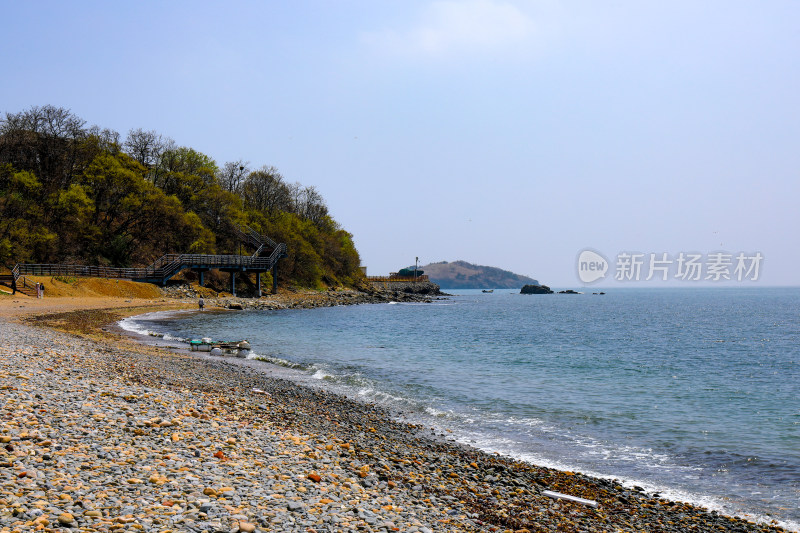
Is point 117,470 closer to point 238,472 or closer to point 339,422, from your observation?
point 238,472

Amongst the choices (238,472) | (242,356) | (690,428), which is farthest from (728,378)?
(238,472)

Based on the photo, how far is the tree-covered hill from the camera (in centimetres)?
5591

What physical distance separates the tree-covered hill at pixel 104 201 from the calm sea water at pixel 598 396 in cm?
2662

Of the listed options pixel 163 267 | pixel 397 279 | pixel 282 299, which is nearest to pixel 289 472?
pixel 163 267

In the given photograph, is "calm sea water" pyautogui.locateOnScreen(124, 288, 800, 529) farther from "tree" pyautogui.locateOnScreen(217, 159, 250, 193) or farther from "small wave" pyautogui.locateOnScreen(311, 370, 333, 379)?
"tree" pyautogui.locateOnScreen(217, 159, 250, 193)

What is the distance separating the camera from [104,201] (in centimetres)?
6297

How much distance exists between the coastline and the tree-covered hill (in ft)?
161

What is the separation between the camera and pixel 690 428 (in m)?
14.5

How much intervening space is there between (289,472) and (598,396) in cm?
1363

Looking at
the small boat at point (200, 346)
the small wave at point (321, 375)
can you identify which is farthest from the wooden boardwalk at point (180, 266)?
the small wave at point (321, 375)

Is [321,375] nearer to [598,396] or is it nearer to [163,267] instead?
[598,396]

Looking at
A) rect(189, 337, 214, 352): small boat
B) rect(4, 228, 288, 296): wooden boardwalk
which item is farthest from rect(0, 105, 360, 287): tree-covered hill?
rect(189, 337, 214, 352): small boat

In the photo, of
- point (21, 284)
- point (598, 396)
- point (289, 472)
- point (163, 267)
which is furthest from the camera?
point (163, 267)

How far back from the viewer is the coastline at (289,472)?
611cm
